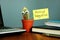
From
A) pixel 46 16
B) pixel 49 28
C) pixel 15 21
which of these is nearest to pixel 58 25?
pixel 49 28

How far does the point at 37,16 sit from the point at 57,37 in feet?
1.42

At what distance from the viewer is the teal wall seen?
3.90 ft

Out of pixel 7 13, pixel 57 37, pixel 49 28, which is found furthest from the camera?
pixel 7 13

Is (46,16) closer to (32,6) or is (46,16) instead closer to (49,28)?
(32,6)

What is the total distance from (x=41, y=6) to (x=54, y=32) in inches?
17.6

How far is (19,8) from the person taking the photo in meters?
1.21

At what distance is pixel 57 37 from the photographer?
2.57ft

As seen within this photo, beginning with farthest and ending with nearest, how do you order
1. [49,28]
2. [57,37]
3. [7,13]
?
[7,13] → [49,28] → [57,37]

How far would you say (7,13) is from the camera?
1.19 metres

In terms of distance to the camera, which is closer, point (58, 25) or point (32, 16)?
point (58, 25)

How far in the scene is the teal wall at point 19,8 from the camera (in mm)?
1188

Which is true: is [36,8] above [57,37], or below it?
above

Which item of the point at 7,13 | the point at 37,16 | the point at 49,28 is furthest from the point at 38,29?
the point at 7,13

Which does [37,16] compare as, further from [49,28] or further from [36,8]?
[49,28]
